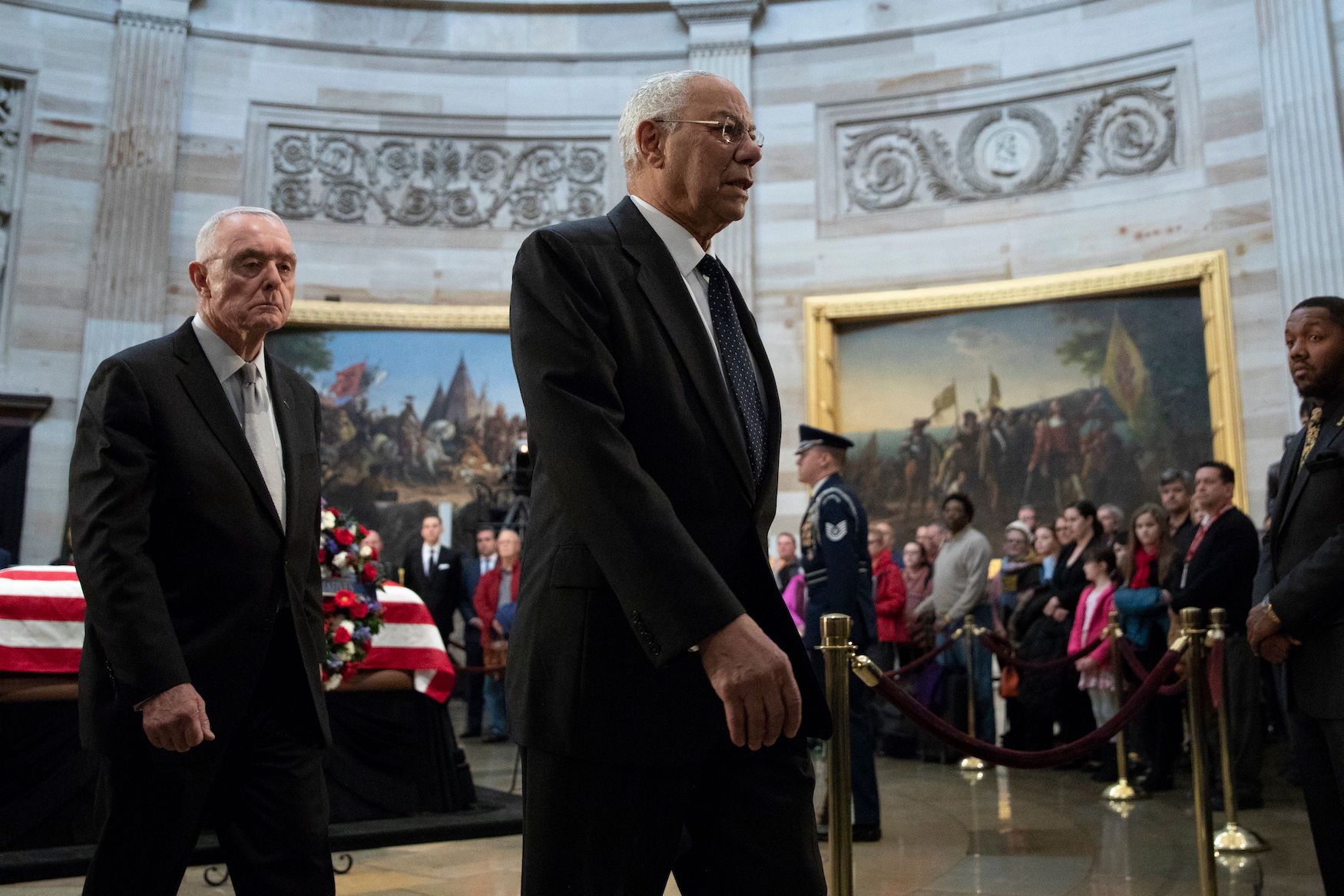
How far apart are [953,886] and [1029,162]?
1003 centimetres

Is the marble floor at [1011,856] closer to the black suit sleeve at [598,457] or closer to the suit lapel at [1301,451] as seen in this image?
the suit lapel at [1301,451]

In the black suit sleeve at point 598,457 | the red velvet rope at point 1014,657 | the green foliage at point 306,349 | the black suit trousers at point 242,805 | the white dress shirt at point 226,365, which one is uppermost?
the green foliage at point 306,349

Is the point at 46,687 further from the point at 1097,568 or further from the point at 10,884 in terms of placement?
the point at 1097,568

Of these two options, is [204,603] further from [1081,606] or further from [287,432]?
[1081,606]

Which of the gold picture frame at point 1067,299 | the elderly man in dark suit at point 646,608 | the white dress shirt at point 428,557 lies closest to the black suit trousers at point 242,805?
the elderly man in dark suit at point 646,608

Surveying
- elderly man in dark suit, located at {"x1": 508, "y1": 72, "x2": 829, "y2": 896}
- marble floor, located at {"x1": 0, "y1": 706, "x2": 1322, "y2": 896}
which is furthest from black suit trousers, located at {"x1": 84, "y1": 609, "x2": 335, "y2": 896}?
marble floor, located at {"x1": 0, "y1": 706, "x2": 1322, "y2": 896}

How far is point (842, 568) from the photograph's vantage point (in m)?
6.07

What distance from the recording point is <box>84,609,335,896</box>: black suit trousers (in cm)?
250

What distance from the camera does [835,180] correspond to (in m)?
14.0

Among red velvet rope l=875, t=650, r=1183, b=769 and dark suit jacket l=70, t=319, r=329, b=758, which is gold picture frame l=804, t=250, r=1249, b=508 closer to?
red velvet rope l=875, t=650, r=1183, b=769

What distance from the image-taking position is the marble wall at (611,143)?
40.1 feet

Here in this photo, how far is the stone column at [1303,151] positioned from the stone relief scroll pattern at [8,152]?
43.0 ft

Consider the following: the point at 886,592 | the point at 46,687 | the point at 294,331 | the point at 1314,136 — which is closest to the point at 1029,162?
the point at 1314,136

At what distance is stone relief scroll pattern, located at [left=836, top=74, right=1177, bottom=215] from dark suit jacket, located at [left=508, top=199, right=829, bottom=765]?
11.8 metres
